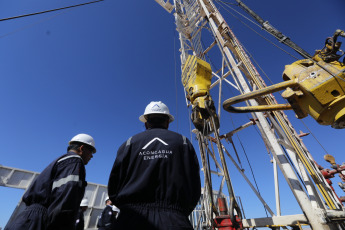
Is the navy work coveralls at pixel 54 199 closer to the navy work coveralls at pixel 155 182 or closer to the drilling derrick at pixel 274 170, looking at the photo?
the navy work coveralls at pixel 155 182

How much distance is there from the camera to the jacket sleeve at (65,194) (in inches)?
66.1

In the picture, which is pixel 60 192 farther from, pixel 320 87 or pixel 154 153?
pixel 320 87

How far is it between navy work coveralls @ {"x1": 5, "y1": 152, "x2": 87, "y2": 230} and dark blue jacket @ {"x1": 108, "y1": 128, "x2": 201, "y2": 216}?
0.66 metres

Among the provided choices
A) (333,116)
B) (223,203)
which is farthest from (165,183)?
(223,203)

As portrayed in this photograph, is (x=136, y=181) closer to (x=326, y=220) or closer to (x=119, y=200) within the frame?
(x=119, y=200)

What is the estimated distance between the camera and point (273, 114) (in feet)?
11.1

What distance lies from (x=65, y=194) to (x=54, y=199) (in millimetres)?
163

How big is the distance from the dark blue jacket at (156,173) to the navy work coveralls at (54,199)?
665 mm

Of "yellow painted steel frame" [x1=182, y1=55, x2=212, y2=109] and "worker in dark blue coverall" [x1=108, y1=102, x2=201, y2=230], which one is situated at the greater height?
"yellow painted steel frame" [x1=182, y1=55, x2=212, y2=109]

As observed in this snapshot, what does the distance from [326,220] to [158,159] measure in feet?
8.51

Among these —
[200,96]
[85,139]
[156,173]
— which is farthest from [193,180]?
[85,139]

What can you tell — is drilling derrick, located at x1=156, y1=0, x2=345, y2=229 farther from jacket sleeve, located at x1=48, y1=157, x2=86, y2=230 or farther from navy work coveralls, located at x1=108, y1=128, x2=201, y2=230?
jacket sleeve, located at x1=48, y1=157, x2=86, y2=230

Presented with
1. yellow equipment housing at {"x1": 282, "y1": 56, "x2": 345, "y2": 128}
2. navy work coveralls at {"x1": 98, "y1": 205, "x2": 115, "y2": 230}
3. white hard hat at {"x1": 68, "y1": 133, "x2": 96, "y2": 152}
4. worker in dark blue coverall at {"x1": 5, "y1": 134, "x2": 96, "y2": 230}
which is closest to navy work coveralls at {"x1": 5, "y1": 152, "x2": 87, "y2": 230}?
worker in dark blue coverall at {"x1": 5, "y1": 134, "x2": 96, "y2": 230}

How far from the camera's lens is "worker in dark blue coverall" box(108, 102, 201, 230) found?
1.13 metres
